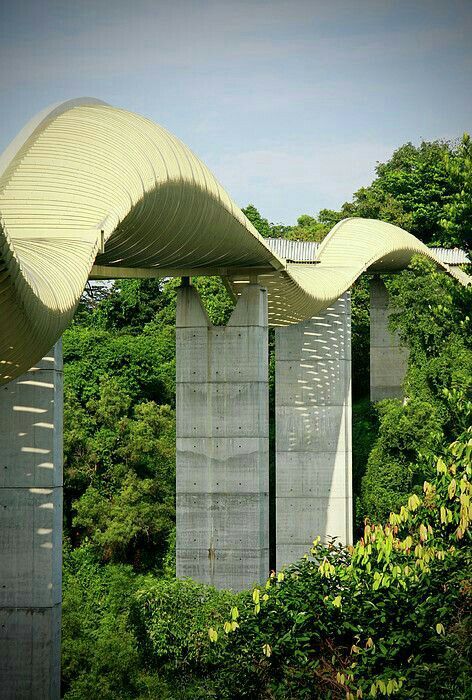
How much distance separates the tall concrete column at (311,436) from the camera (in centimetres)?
2995

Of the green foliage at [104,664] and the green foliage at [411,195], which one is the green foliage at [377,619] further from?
the green foliage at [411,195]

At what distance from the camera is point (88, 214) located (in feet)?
44.4

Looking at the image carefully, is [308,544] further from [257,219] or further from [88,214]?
[257,219]

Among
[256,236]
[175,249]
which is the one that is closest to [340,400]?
[256,236]

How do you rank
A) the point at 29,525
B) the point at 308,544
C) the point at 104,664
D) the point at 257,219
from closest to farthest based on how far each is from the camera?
the point at 29,525 < the point at 104,664 < the point at 308,544 < the point at 257,219

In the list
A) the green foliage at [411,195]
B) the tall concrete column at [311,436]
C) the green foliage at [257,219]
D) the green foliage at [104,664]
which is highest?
the green foliage at [411,195]

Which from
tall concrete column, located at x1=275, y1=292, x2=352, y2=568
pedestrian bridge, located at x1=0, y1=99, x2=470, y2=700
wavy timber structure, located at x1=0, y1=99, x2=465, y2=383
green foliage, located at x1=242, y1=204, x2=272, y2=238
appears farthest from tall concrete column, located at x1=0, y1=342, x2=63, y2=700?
green foliage, located at x1=242, y1=204, x2=272, y2=238

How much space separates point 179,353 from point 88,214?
10.3 m

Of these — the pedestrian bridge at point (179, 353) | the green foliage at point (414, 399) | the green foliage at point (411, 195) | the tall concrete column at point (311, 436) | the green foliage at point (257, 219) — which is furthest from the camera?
the green foliage at point (257, 219)

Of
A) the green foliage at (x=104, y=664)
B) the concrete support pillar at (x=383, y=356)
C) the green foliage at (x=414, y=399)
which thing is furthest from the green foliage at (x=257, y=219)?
the green foliage at (x=104, y=664)

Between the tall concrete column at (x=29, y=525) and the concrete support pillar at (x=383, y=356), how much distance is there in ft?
78.4

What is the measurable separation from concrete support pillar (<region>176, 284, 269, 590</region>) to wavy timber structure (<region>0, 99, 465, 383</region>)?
9.26ft

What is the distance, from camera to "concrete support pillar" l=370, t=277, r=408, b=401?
132 feet

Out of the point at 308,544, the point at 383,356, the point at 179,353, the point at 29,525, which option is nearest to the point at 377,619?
the point at 29,525
